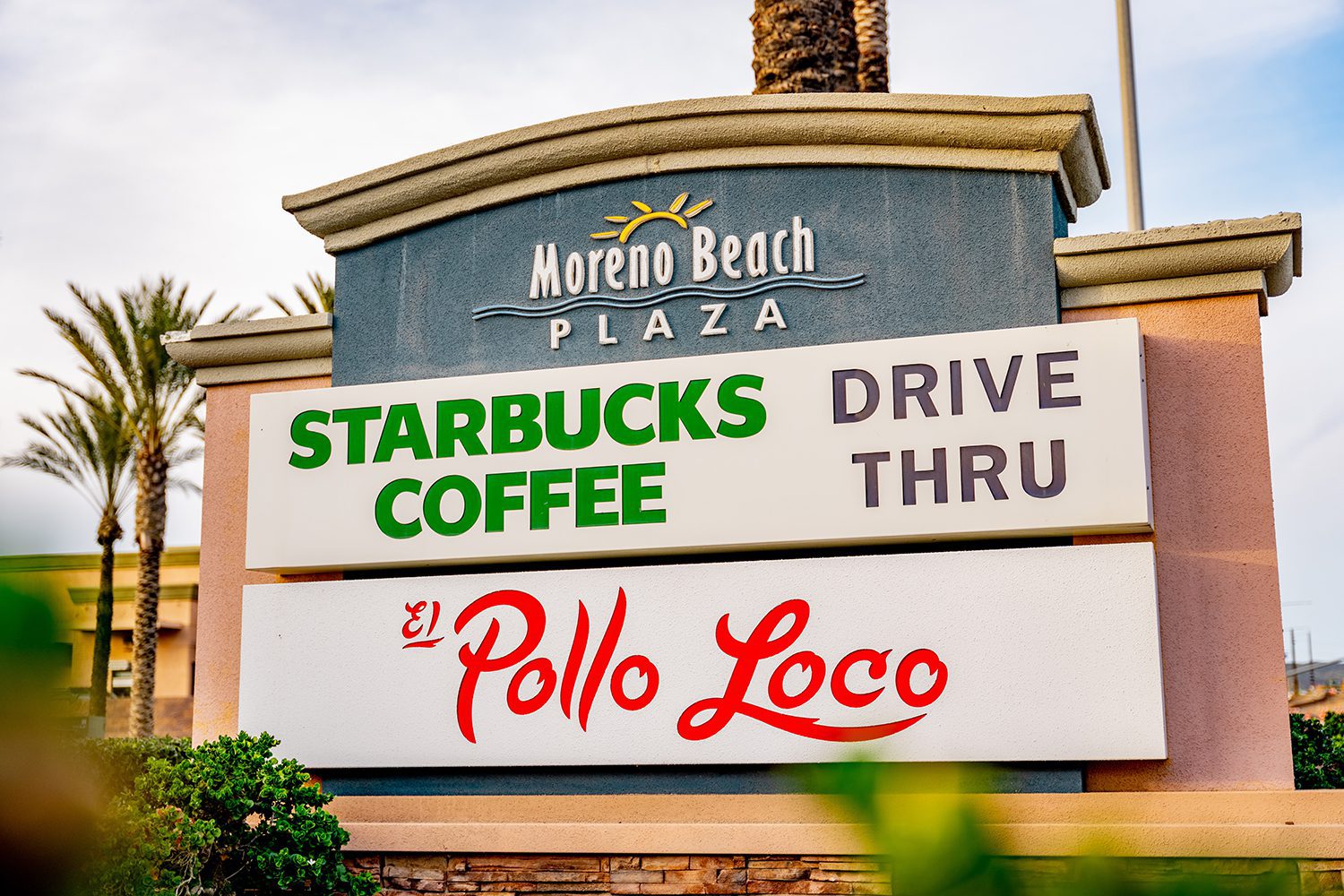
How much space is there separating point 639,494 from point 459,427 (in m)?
1.47

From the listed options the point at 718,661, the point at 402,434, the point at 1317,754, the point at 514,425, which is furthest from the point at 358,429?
the point at 1317,754

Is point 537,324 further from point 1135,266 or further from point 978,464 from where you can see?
point 1135,266

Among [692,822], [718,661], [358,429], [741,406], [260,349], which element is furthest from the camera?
[260,349]

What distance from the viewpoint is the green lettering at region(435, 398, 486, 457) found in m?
10.1

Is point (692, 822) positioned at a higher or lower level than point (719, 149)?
lower

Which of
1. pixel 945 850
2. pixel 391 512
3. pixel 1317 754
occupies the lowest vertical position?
pixel 1317 754

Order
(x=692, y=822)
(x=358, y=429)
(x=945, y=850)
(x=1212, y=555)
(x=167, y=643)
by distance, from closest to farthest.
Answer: (x=945, y=850) → (x=1212, y=555) → (x=692, y=822) → (x=358, y=429) → (x=167, y=643)

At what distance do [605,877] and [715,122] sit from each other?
5.12m

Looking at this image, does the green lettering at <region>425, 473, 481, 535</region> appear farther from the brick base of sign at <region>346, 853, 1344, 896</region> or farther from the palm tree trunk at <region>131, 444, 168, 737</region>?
the palm tree trunk at <region>131, 444, 168, 737</region>

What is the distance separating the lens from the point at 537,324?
10.3 m

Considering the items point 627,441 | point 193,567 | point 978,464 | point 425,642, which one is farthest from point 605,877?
point 193,567

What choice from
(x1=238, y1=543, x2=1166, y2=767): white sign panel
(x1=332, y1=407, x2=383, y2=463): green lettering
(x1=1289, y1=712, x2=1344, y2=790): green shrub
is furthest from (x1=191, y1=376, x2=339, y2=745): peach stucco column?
(x1=1289, y1=712, x2=1344, y2=790): green shrub

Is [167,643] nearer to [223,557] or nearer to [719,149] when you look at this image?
[223,557]

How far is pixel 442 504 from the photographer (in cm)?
1010
